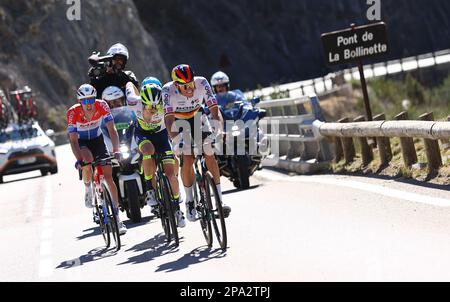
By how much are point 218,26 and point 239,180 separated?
7254cm

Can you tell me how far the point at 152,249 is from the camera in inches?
473

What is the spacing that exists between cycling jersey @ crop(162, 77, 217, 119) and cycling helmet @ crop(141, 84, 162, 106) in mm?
1195

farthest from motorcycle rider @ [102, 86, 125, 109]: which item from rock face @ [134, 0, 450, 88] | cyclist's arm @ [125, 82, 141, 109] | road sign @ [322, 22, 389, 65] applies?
rock face @ [134, 0, 450, 88]

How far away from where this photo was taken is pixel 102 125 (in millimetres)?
14914

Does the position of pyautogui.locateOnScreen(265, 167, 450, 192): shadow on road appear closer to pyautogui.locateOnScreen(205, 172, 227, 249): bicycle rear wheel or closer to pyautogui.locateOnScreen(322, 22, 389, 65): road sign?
pyautogui.locateOnScreen(322, 22, 389, 65): road sign

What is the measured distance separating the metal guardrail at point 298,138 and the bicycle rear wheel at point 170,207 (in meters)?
6.64

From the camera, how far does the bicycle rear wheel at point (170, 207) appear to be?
11922 millimetres

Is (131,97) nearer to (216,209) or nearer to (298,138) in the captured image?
(216,209)

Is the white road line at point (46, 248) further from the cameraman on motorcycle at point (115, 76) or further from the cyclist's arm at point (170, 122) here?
the cameraman on motorcycle at point (115, 76)

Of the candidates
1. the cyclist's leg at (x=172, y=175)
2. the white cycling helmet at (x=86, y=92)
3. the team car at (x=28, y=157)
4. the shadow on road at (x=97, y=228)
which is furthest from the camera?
the team car at (x=28, y=157)

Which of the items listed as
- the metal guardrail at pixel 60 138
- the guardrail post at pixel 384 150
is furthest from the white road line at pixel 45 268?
the metal guardrail at pixel 60 138

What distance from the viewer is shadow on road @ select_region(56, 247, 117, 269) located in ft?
38.0

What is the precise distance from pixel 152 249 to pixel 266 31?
3180 inches

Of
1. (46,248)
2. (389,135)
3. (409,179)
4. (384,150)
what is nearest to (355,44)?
(384,150)
